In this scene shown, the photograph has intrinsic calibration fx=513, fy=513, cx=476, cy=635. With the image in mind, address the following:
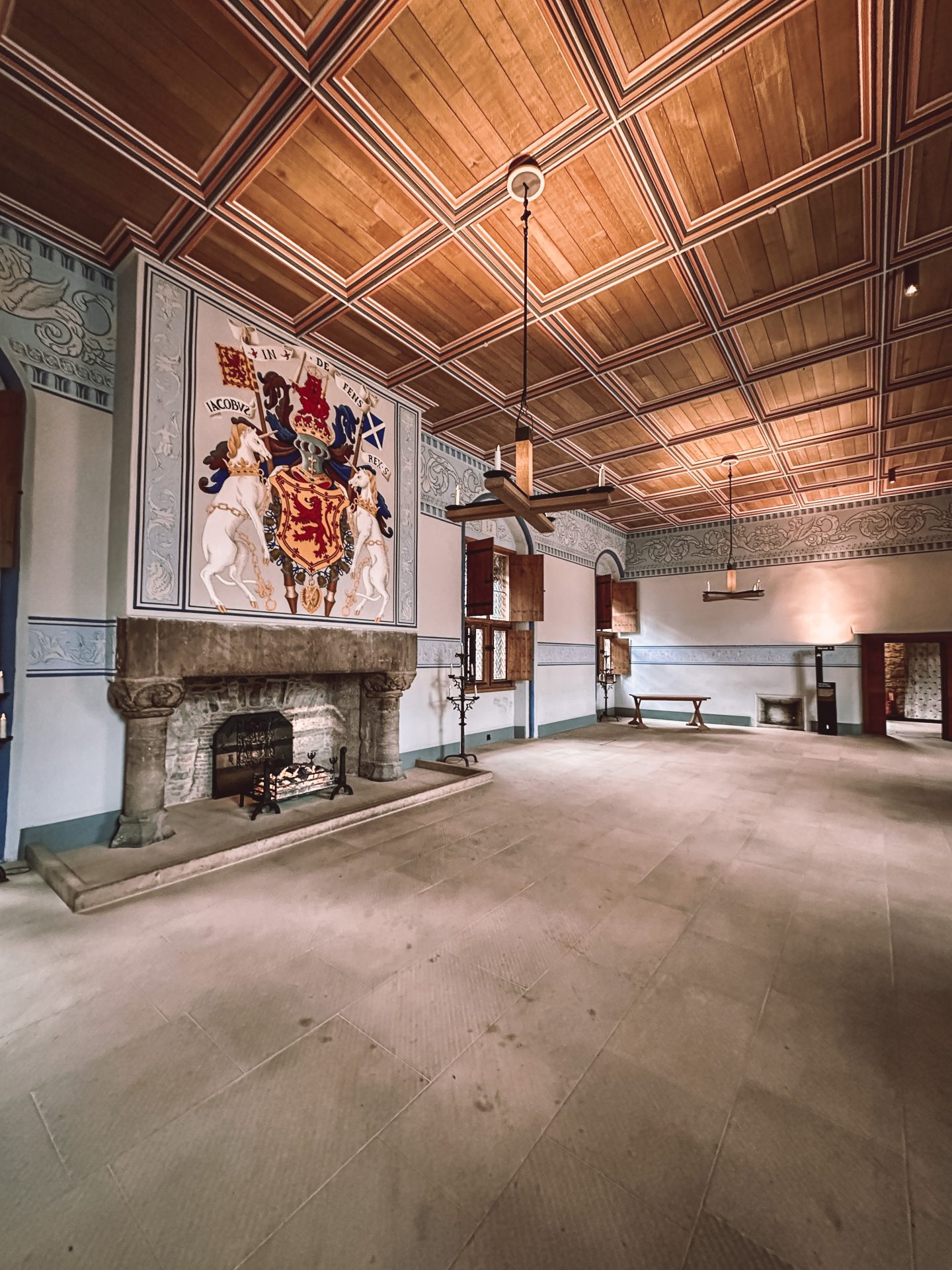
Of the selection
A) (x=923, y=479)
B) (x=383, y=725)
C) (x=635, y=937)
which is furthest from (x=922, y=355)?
(x=383, y=725)

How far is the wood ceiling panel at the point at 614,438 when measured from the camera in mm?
6281

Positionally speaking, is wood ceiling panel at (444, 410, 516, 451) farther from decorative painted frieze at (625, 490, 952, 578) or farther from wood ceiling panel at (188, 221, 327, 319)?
decorative painted frieze at (625, 490, 952, 578)

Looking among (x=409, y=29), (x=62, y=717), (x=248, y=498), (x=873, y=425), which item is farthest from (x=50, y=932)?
(x=873, y=425)

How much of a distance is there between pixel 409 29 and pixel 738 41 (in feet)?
4.86

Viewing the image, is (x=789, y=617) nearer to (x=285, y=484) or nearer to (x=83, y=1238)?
(x=285, y=484)

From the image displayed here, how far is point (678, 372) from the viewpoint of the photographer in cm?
505

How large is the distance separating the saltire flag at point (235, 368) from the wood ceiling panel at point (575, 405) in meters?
2.88

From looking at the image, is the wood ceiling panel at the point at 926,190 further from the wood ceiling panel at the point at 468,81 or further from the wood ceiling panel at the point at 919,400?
the wood ceiling panel at the point at 919,400

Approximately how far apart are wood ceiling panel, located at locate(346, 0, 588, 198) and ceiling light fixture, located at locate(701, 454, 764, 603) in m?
5.53

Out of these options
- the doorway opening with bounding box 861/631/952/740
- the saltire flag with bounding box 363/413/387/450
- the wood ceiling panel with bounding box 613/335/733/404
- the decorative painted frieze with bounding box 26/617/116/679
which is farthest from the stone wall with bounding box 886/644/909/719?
the decorative painted frieze with bounding box 26/617/116/679

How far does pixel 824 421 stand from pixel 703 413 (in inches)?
60.3

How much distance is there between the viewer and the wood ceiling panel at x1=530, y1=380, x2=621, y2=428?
213 inches

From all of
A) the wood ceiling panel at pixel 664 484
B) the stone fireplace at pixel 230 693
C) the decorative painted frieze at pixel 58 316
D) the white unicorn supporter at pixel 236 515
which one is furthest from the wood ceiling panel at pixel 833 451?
the decorative painted frieze at pixel 58 316

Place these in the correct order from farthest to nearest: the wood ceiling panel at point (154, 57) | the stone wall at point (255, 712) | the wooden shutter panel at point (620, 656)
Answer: the wooden shutter panel at point (620, 656), the stone wall at point (255, 712), the wood ceiling panel at point (154, 57)
